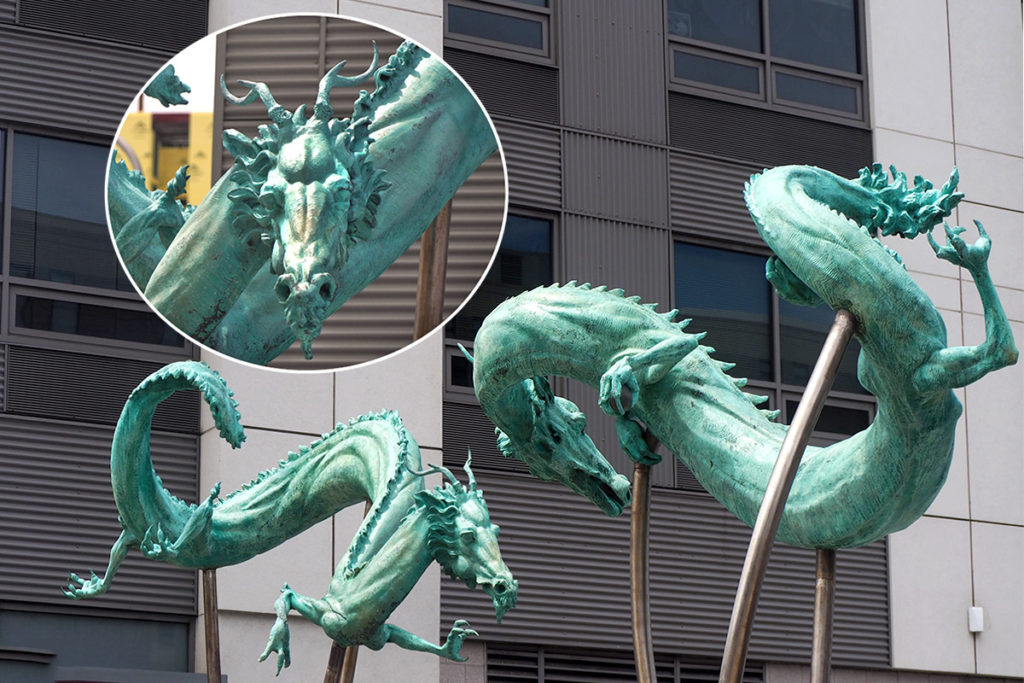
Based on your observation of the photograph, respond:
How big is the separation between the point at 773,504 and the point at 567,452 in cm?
147

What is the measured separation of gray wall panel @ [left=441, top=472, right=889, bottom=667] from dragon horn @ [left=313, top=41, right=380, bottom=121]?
31.0 feet

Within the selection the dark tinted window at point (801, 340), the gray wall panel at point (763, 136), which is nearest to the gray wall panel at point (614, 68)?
the gray wall panel at point (763, 136)

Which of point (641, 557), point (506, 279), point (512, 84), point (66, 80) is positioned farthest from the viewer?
point (512, 84)

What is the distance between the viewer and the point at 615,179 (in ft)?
62.6

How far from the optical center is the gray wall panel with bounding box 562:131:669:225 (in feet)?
61.9

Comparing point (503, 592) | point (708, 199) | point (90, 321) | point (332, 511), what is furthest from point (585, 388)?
point (503, 592)

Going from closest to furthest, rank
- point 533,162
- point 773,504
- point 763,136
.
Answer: point 773,504 → point 533,162 → point 763,136

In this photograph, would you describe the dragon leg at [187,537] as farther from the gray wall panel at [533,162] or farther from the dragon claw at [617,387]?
the gray wall panel at [533,162]

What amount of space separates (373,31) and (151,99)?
3.60 ft

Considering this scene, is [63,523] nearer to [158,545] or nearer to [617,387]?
[158,545]

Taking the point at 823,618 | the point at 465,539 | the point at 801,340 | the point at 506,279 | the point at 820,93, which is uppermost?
the point at 820,93

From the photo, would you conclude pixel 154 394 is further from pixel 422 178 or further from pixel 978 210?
pixel 978 210

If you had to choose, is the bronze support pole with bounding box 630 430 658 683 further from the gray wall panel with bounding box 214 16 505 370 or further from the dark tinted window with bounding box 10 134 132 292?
the dark tinted window with bounding box 10 134 132 292

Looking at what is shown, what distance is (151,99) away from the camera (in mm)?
8500
